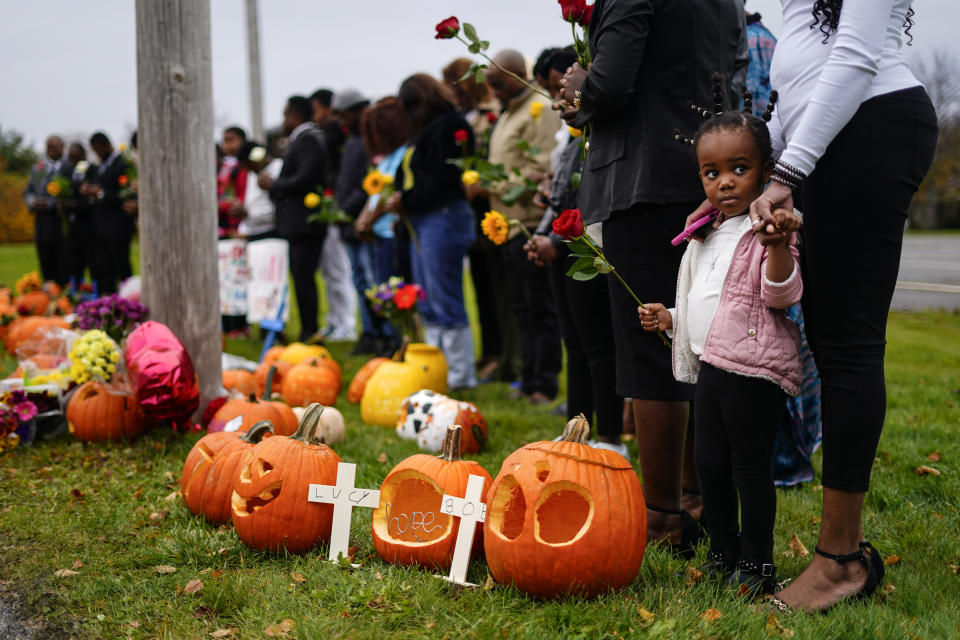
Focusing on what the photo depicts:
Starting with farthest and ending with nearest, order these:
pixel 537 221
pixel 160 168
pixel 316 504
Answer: pixel 537 221 < pixel 160 168 < pixel 316 504

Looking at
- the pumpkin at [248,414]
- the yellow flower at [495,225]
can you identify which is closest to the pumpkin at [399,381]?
the pumpkin at [248,414]

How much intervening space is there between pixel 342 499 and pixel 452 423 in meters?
1.70

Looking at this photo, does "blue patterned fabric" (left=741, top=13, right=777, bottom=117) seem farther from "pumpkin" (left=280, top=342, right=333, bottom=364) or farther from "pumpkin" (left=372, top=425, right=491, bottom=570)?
"pumpkin" (left=280, top=342, right=333, bottom=364)

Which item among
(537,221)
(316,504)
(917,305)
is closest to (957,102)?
(917,305)

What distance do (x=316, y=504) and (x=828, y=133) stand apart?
2056mm

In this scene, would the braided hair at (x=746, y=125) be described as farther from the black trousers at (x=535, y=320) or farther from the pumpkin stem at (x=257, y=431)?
the black trousers at (x=535, y=320)

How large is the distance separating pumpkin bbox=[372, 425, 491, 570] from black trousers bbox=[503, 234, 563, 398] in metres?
2.94

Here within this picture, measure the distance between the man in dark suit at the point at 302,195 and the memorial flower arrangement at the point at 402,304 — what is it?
160 cm

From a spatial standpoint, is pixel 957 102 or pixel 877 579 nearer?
pixel 877 579

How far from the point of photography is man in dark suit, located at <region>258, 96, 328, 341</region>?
7496mm

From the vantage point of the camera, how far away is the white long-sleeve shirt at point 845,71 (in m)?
2.08

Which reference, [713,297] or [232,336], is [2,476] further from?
[232,336]

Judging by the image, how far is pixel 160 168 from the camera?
4633 mm

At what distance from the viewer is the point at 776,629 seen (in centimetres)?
214
